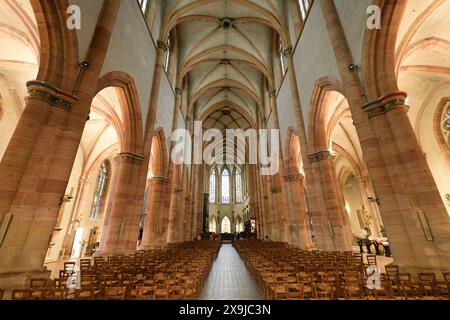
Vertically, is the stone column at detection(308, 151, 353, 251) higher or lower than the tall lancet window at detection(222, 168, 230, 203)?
lower

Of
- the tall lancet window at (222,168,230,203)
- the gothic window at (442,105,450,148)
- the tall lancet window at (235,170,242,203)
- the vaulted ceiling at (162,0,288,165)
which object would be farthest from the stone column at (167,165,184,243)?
the tall lancet window at (235,170,242,203)

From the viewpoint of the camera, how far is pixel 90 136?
1634cm

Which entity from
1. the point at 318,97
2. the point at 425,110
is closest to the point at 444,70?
the point at 425,110

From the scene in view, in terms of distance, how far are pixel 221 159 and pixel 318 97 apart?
30.9m

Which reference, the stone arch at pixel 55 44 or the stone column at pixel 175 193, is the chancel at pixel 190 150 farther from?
the stone column at pixel 175 193

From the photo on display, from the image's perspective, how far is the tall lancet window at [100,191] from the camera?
1848cm

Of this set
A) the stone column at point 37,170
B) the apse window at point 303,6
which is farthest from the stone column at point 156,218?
the apse window at point 303,6

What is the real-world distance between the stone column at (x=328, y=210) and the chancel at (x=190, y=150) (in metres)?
0.06

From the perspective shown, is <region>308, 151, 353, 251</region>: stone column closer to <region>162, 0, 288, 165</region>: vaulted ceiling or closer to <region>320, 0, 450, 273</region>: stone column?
<region>320, 0, 450, 273</region>: stone column

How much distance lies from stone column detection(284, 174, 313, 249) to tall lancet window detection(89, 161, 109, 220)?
56.5 feet

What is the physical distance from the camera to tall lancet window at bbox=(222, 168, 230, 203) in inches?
1635

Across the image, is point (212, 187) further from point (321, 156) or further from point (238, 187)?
point (321, 156)
